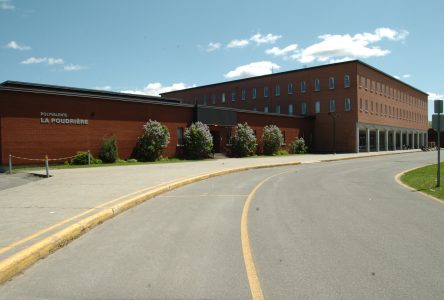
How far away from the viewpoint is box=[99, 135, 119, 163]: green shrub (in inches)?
1196

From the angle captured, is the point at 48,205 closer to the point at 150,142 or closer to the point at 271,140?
the point at 150,142

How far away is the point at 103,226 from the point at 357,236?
4.85 metres

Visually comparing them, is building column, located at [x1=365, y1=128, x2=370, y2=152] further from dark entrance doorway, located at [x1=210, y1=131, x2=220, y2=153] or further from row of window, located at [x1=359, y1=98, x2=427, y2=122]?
dark entrance doorway, located at [x1=210, y1=131, x2=220, y2=153]

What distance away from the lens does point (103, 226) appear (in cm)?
850

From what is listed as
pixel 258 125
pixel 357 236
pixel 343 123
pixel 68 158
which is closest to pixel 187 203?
pixel 357 236

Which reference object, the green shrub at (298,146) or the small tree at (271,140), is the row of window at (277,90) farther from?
the small tree at (271,140)

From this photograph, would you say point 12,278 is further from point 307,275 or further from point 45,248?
point 307,275

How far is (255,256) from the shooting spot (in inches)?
243

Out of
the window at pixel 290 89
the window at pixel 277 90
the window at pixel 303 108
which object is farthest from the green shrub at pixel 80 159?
the window at pixel 277 90

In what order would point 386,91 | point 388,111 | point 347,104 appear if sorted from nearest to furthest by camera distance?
point 347,104 < point 386,91 < point 388,111

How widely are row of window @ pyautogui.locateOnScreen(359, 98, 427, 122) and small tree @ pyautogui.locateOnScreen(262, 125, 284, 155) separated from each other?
57.3 feet

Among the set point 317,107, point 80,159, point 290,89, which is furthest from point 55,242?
point 290,89

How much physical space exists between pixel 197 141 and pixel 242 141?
7172 mm

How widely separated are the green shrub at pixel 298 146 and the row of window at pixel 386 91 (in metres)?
12.8
